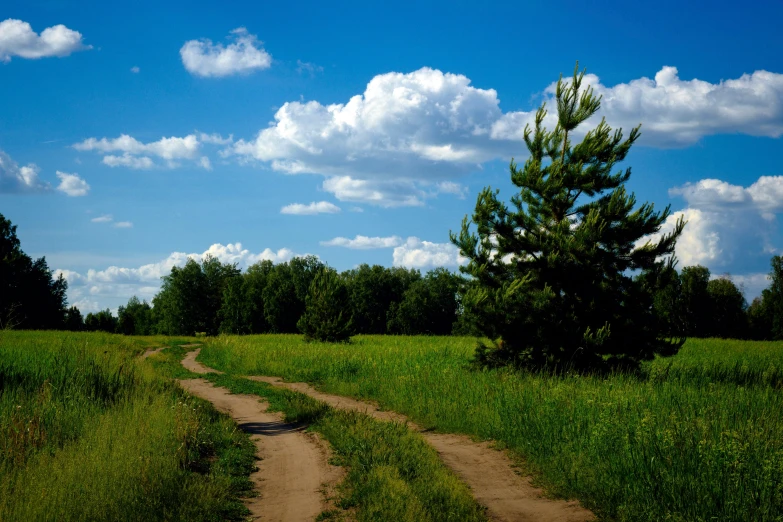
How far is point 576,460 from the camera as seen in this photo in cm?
841

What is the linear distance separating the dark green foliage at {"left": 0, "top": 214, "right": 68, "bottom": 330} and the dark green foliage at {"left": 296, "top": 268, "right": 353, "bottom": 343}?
35.1 m

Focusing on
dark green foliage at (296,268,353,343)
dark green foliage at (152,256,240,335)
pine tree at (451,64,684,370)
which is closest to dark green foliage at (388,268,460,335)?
dark green foliage at (152,256,240,335)

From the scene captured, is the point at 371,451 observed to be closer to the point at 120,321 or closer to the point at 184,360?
the point at 184,360

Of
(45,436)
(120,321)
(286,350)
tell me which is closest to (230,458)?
(45,436)

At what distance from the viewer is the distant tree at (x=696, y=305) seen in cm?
6444

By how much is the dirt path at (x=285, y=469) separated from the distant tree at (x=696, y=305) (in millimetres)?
62174

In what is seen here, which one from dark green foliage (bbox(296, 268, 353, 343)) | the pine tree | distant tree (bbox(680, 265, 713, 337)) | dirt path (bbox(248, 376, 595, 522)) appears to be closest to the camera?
dirt path (bbox(248, 376, 595, 522))

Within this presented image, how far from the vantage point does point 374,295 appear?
90562 mm

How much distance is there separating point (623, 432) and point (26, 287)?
65.8m

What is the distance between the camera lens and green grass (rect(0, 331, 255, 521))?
664cm

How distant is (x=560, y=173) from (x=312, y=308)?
78.2 ft

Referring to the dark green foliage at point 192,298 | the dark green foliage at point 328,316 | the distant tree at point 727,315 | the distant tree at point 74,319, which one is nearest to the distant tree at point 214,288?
the dark green foliage at point 192,298

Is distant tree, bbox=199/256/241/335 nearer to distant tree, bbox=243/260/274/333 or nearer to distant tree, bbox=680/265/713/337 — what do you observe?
distant tree, bbox=243/260/274/333

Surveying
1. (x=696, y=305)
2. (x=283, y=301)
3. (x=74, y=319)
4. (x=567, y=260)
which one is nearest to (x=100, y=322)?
(x=74, y=319)
